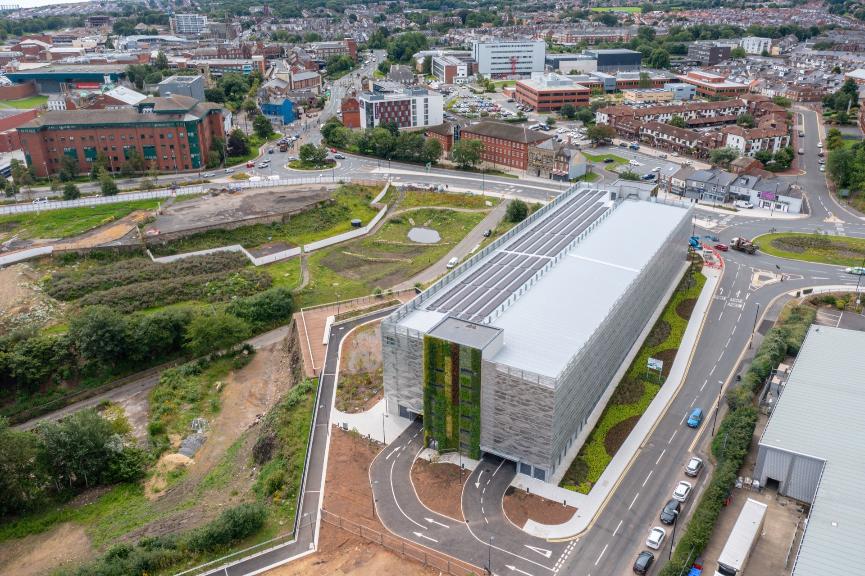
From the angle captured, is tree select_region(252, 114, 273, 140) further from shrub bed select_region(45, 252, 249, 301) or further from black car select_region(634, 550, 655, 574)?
black car select_region(634, 550, 655, 574)

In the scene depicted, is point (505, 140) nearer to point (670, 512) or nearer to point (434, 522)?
point (670, 512)

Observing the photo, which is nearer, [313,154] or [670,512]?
[670,512]

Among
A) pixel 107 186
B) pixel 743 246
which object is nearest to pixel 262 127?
pixel 107 186

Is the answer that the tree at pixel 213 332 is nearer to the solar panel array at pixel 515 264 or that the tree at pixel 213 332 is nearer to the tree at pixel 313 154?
the solar panel array at pixel 515 264

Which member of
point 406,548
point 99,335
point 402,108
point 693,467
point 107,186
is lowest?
point 406,548

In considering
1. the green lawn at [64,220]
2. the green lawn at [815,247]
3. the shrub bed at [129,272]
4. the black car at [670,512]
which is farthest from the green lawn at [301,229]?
the black car at [670,512]

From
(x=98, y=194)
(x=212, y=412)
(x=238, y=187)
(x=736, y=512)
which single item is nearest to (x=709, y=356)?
(x=736, y=512)
